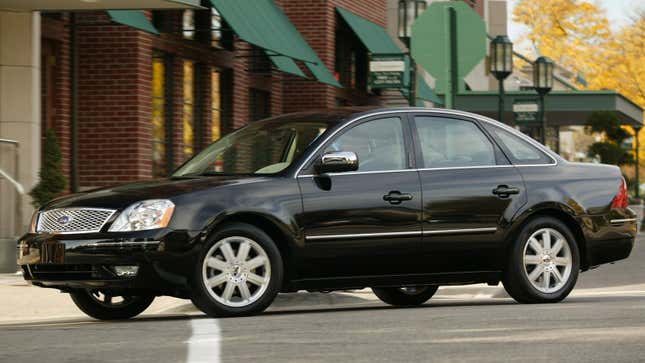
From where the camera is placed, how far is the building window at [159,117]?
21781 millimetres

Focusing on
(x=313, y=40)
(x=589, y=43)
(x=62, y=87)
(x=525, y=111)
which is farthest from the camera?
(x=589, y=43)

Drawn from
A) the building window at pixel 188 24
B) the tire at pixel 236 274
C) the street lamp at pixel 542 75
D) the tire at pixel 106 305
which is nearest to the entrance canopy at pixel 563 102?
the street lamp at pixel 542 75

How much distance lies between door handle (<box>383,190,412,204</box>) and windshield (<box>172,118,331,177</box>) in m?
0.68

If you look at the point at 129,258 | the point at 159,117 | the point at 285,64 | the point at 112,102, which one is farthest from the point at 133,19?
the point at 129,258

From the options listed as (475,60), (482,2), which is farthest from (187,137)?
(482,2)

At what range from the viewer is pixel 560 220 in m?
12.4

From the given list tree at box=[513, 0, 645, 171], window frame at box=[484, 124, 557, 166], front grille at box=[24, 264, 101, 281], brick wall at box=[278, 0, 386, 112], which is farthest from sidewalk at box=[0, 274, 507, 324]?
tree at box=[513, 0, 645, 171]

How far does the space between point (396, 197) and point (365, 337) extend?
268cm

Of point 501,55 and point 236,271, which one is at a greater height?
point 501,55

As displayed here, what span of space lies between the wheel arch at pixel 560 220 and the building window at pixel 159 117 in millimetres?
10117

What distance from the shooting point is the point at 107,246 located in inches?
415

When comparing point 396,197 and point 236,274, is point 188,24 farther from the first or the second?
point 236,274

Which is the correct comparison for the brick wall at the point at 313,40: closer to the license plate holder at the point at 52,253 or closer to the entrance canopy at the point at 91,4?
the entrance canopy at the point at 91,4

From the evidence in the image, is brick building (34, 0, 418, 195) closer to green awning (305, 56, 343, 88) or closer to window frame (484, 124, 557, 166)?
green awning (305, 56, 343, 88)
